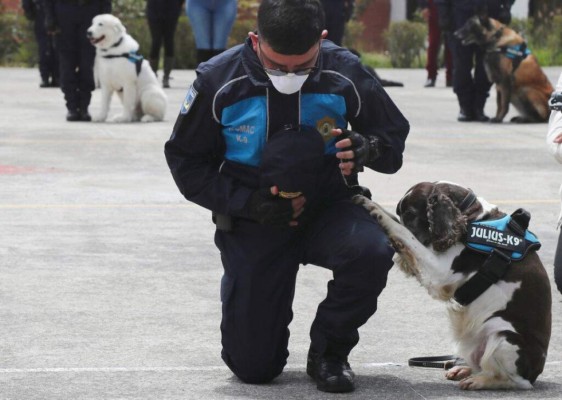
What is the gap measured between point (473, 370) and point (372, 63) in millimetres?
19419

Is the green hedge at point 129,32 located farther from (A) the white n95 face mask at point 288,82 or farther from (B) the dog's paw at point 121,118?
(A) the white n95 face mask at point 288,82

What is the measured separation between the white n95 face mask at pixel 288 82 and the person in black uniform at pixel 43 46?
13.1m

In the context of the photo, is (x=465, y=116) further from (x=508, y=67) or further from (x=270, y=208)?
(x=270, y=208)

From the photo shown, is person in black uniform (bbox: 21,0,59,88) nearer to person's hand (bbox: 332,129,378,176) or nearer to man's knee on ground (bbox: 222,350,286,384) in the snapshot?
man's knee on ground (bbox: 222,350,286,384)

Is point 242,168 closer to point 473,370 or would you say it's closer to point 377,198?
point 473,370

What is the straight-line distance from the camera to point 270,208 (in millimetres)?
4422

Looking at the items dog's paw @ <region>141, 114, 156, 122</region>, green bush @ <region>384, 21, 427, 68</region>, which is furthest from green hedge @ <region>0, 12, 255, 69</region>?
dog's paw @ <region>141, 114, 156, 122</region>

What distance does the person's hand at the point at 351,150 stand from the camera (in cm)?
442

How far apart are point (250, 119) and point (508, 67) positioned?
30.0 feet

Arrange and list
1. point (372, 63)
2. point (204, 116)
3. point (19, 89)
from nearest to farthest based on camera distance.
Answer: point (204, 116) → point (19, 89) → point (372, 63)

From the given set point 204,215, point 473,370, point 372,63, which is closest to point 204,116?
point 473,370

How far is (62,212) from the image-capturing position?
822 cm

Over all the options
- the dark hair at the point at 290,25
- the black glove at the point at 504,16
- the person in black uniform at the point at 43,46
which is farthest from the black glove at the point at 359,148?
the person in black uniform at the point at 43,46

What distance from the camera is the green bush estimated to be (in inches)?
918
